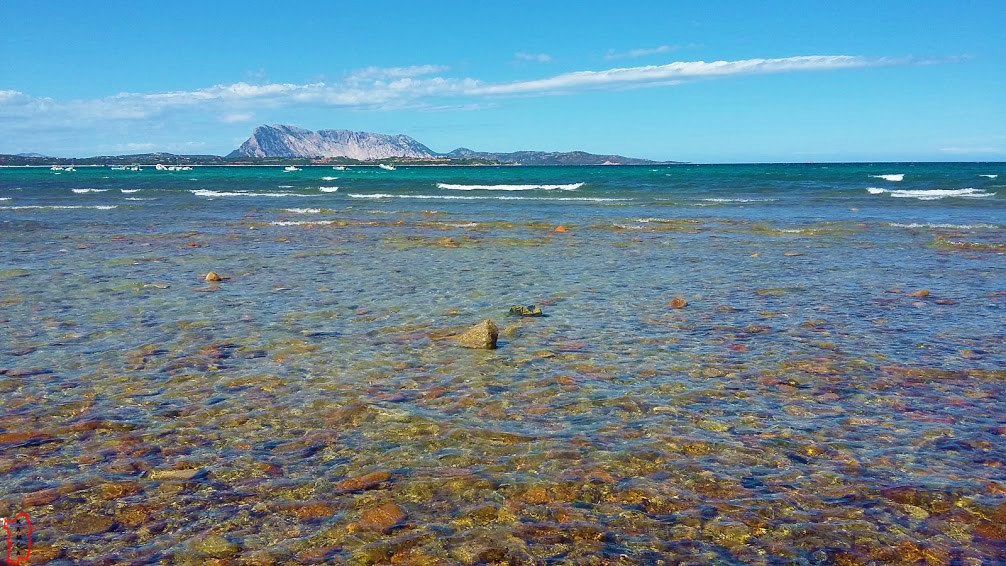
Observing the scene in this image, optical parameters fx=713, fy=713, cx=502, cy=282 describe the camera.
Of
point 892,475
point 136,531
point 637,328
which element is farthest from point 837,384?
point 136,531

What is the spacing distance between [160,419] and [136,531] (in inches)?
94.7

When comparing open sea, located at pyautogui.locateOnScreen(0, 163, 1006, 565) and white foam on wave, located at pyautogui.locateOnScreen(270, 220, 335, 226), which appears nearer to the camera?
open sea, located at pyautogui.locateOnScreen(0, 163, 1006, 565)

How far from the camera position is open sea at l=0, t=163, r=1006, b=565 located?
207 inches

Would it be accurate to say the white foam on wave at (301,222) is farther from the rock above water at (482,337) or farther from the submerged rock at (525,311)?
the rock above water at (482,337)

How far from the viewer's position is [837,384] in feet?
28.5

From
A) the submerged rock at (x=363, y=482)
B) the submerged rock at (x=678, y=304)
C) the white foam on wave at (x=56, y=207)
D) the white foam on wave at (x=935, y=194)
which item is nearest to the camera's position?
the submerged rock at (x=363, y=482)

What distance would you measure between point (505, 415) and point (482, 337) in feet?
9.16

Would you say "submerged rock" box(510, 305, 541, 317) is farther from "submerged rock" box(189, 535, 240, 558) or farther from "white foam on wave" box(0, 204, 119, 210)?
"white foam on wave" box(0, 204, 119, 210)

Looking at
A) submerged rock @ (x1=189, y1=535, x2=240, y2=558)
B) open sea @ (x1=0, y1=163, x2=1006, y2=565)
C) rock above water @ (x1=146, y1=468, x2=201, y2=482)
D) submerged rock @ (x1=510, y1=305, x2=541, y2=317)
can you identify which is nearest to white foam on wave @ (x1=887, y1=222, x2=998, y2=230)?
open sea @ (x1=0, y1=163, x2=1006, y2=565)

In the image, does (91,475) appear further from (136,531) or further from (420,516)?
(420,516)

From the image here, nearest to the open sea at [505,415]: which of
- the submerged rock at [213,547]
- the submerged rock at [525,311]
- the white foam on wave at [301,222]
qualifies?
the submerged rock at [213,547]

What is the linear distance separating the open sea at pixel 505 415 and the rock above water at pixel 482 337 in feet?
1.24

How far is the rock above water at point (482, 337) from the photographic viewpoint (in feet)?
33.9

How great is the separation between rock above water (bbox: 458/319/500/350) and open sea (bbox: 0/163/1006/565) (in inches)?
14.9
